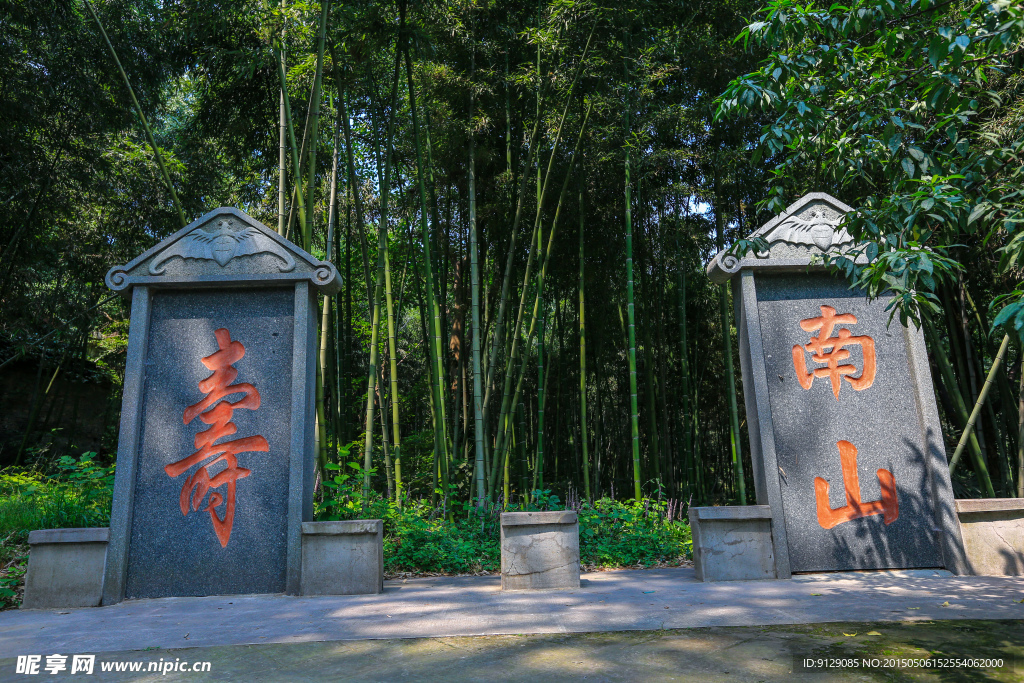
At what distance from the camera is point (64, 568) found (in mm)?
2906

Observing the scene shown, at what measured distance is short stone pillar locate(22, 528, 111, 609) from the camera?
2871 millimetres

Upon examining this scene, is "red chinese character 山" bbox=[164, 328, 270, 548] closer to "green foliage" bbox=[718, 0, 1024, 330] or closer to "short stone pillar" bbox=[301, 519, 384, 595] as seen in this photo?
"short stone pillar" bbox=[301, 519, 384, 595]

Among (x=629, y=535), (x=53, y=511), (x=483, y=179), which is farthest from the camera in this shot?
(x=483, y=179)

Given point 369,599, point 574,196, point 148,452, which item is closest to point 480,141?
point 574,196

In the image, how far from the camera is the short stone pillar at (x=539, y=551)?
3.00 metres

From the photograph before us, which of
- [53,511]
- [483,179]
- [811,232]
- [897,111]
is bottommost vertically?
[53,511]

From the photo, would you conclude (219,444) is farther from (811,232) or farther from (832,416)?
(811,232)

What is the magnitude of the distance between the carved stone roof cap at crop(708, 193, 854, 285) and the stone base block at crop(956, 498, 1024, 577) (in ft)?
4.57

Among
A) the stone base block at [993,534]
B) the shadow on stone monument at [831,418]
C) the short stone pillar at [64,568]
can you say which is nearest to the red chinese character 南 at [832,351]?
the shadow on stone monument at [831,418]

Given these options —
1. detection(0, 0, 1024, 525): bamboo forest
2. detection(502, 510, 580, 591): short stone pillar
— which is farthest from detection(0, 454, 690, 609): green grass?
detection(502, 510, 580, 591): short stone pillar

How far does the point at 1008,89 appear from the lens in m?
3.63

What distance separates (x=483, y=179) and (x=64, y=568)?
411 centimetres

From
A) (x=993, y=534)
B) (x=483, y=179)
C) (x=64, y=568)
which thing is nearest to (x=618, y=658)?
(x=993, y=534)

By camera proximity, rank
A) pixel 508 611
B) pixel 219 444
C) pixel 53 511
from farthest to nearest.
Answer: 1. pixel 53 511
2. pixel 219 444
3. pixel 508 611
